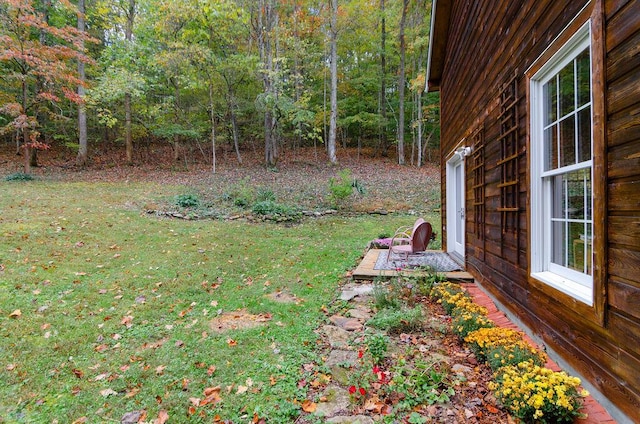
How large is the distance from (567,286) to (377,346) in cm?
154

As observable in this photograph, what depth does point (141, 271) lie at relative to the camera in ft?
17.9

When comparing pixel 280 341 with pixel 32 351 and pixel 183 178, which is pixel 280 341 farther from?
pixel 183 178

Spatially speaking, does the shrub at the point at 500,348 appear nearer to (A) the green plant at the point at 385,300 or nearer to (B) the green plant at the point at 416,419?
(B) the green plant at the point at 416,419

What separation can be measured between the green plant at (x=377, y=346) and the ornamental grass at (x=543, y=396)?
1.02m

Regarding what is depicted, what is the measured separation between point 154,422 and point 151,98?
19836mm

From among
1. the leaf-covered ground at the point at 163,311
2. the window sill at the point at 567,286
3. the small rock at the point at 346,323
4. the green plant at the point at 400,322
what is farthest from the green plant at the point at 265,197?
the window sill at the point at 567,286

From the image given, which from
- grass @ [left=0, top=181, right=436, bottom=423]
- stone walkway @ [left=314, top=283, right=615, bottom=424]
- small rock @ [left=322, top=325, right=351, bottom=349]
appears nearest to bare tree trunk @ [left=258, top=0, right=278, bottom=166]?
grass @ [left=0, top=181, right=436, bottom=423]

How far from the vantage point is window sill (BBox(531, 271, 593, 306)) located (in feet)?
7.00

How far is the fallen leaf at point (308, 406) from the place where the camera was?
2.33 m

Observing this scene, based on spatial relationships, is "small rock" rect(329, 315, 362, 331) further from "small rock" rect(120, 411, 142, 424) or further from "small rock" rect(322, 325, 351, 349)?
"small rock" rect(120, 411, 142, 424)

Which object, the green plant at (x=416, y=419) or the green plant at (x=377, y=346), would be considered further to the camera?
the green plant at (x=377, y=346)

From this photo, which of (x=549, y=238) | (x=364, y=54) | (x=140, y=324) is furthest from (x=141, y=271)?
(x=364, y=54)

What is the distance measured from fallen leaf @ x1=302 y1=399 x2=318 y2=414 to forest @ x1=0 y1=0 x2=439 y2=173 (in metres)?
14.5

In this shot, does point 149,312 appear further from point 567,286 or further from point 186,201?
point 186,201
